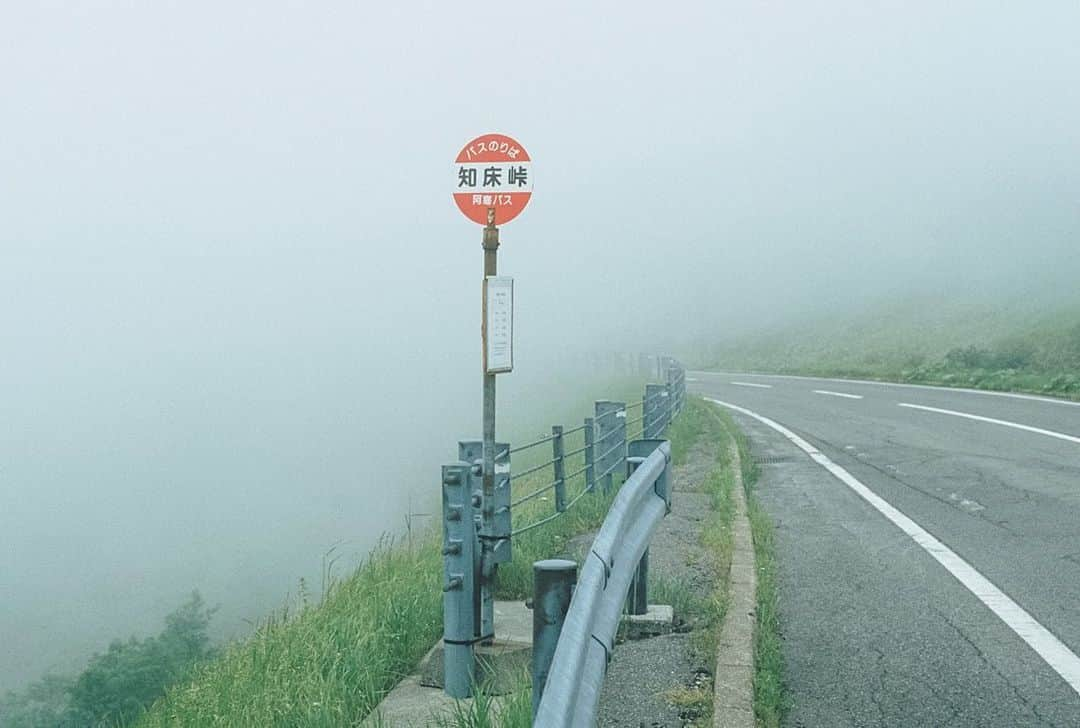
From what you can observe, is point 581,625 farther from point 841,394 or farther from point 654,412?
point 841,394

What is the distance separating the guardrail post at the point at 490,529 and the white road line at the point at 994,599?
2542 millimetres

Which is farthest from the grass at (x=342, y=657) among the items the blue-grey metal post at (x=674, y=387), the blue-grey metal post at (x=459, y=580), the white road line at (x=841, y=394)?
the white road line at (x=841, y=394)

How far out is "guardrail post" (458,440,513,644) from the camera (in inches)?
227

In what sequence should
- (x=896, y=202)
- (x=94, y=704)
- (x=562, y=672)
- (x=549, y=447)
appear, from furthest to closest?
1. (x=896, y=202)
2. (x=549, y=447)
3. (x=94, y=704)
4. (x=562, y=672)

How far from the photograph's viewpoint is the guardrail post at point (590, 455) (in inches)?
398

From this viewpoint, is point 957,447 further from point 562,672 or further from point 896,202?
point 896,202

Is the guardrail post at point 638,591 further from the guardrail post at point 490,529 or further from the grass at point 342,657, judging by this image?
the grass at point 342,657

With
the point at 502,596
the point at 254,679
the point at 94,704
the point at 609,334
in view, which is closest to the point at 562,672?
the point at 254,679

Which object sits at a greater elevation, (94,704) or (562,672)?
(562,672)

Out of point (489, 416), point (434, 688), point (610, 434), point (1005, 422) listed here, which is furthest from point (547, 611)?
point (1005, 422)

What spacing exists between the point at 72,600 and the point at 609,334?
148 feet

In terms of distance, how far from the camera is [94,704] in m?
12.7

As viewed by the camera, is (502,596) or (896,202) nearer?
(502,596)

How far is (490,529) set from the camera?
702cm
